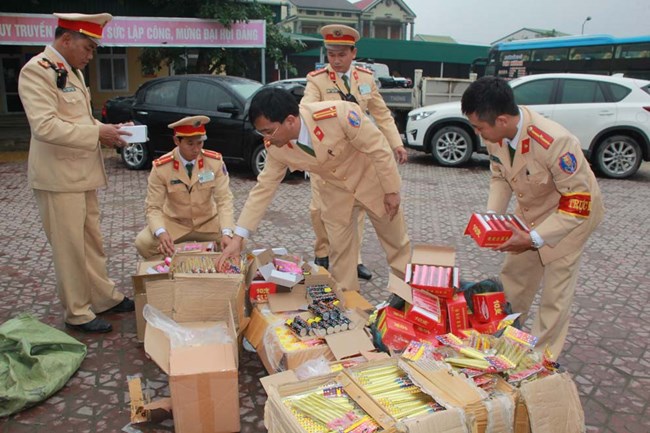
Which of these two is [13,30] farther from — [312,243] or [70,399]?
[70,399]

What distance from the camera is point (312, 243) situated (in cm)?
586

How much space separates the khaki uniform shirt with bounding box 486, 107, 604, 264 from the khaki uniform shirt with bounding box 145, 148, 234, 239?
1999 mm

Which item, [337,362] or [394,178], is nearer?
[337,362]

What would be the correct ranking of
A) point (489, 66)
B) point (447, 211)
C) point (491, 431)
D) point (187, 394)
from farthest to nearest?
point (489, 66), point (447, 211), point (187, 394), point (491, 431)

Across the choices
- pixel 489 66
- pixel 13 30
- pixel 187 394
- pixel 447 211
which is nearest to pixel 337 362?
pixel 187 394

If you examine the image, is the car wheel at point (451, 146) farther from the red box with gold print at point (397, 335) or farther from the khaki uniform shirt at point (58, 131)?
the red box with gold print at point (397, 335)

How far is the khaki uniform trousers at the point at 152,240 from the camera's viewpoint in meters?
4.10

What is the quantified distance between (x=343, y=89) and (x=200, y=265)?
226cm

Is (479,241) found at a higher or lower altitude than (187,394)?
higher

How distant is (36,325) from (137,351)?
0.62 meters

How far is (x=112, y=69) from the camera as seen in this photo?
19.1 metres

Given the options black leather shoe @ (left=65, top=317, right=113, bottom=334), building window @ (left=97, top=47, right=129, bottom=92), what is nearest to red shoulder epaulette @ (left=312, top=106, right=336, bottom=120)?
black leather shoe @ (left=65, top=317, right=113, bottom=334)

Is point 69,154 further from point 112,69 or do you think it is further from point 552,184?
point 112,69

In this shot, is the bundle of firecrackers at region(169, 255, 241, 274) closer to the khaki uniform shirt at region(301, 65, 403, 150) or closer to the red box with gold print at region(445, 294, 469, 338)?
the red box with gold print at region(445, 294, 469, 338)
